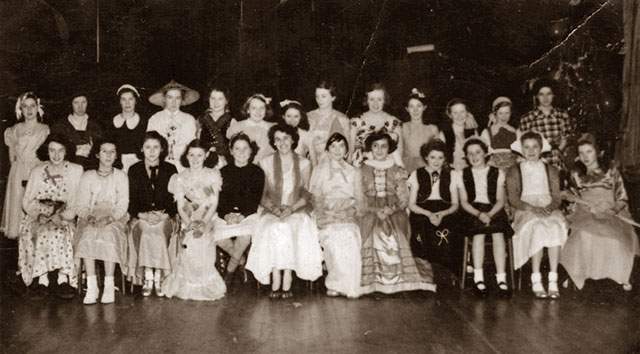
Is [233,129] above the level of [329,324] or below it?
above

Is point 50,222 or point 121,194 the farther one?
point 121,194

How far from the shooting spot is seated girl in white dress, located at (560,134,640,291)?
4.95m

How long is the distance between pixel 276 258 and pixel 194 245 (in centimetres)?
59

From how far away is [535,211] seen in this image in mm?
5012

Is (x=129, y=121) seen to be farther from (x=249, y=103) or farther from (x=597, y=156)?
(x=597, y=156)

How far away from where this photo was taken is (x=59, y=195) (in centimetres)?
498

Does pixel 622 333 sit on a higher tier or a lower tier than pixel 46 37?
lower

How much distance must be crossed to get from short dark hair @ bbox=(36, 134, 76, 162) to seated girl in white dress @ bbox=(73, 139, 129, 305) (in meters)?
0.22

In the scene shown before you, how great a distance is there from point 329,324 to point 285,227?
1.08m

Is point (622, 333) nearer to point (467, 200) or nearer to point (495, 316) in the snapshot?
point (495, 316)

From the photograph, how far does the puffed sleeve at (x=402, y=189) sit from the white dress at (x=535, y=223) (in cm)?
84

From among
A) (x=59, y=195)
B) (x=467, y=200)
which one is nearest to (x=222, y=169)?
(x=59, y=195)

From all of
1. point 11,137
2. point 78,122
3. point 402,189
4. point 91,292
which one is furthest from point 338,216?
point 11,137

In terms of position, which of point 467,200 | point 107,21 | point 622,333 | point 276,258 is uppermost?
point 107,21
